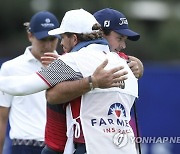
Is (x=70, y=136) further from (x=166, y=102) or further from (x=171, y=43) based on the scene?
(x=171, y=43)

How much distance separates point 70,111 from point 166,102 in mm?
4209

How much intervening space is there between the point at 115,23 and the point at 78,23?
20.7 inches

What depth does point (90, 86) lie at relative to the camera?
6.63 m

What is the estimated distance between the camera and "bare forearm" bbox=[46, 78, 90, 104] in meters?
6.64

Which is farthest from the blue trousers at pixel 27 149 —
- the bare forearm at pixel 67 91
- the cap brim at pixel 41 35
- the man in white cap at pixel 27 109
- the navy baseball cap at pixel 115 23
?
the bare forearm at pixel 67 91

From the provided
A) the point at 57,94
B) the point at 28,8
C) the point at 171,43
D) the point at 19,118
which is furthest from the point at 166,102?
the point at 28,8

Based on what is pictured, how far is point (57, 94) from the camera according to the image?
22.0 ft

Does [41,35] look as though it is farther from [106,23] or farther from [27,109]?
[106,23]

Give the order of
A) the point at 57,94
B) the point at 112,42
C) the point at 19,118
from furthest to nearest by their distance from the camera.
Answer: the point at 19,118 → the point at 112,42 → the point at 57,94

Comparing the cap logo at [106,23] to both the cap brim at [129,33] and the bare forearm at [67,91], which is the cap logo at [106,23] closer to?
the cap brim at [129,33]

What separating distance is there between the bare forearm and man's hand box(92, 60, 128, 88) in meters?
0.07

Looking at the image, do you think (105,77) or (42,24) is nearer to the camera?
(105,77)

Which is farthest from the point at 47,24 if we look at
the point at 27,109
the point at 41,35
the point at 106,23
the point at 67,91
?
the point at 67,91

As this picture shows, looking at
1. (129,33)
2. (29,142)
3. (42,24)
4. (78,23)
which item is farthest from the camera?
(42,24)
